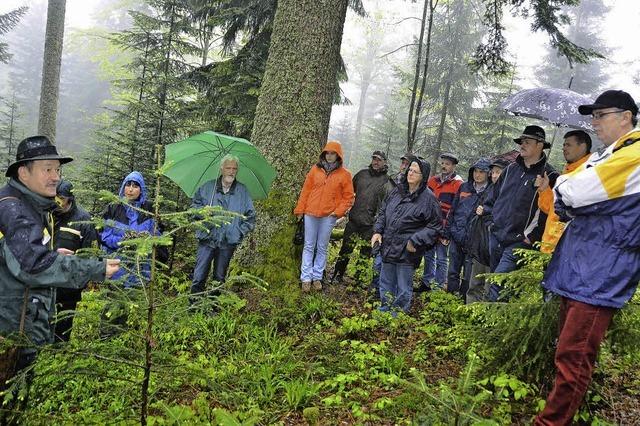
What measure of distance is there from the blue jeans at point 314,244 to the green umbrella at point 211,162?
85 cm

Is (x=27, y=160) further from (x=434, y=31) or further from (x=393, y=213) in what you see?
(x=434, y=31)

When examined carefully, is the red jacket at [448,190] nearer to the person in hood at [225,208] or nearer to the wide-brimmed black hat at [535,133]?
the wide-brimmed black hat at [535,133]

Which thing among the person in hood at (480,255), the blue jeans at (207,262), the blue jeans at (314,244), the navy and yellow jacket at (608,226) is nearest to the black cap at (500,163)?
the person in hood at (480,255)

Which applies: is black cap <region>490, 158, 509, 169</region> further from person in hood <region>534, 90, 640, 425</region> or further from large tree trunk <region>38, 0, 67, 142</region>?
large tree trunk <region>38, 0, 67, 142</region>

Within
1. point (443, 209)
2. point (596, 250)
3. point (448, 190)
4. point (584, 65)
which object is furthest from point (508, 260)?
point (584, 65)

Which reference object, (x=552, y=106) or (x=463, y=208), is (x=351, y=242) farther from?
(x=552, y=106)

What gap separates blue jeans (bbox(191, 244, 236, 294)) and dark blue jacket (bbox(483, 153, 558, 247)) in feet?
11.1

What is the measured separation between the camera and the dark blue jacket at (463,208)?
21.3 ft

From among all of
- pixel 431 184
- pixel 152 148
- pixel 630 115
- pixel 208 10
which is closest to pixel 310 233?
pixel 431 184

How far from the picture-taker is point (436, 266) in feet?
24.6

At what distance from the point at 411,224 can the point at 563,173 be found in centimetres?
185

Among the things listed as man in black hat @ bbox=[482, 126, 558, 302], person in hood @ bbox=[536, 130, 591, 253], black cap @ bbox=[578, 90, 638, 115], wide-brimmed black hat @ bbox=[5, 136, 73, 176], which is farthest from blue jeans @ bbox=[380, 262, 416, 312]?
wide-brimmed black hat @ bbox=[5, 136, 73, 176]

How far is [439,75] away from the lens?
65.8ft

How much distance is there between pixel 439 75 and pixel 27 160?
66.7 ft
